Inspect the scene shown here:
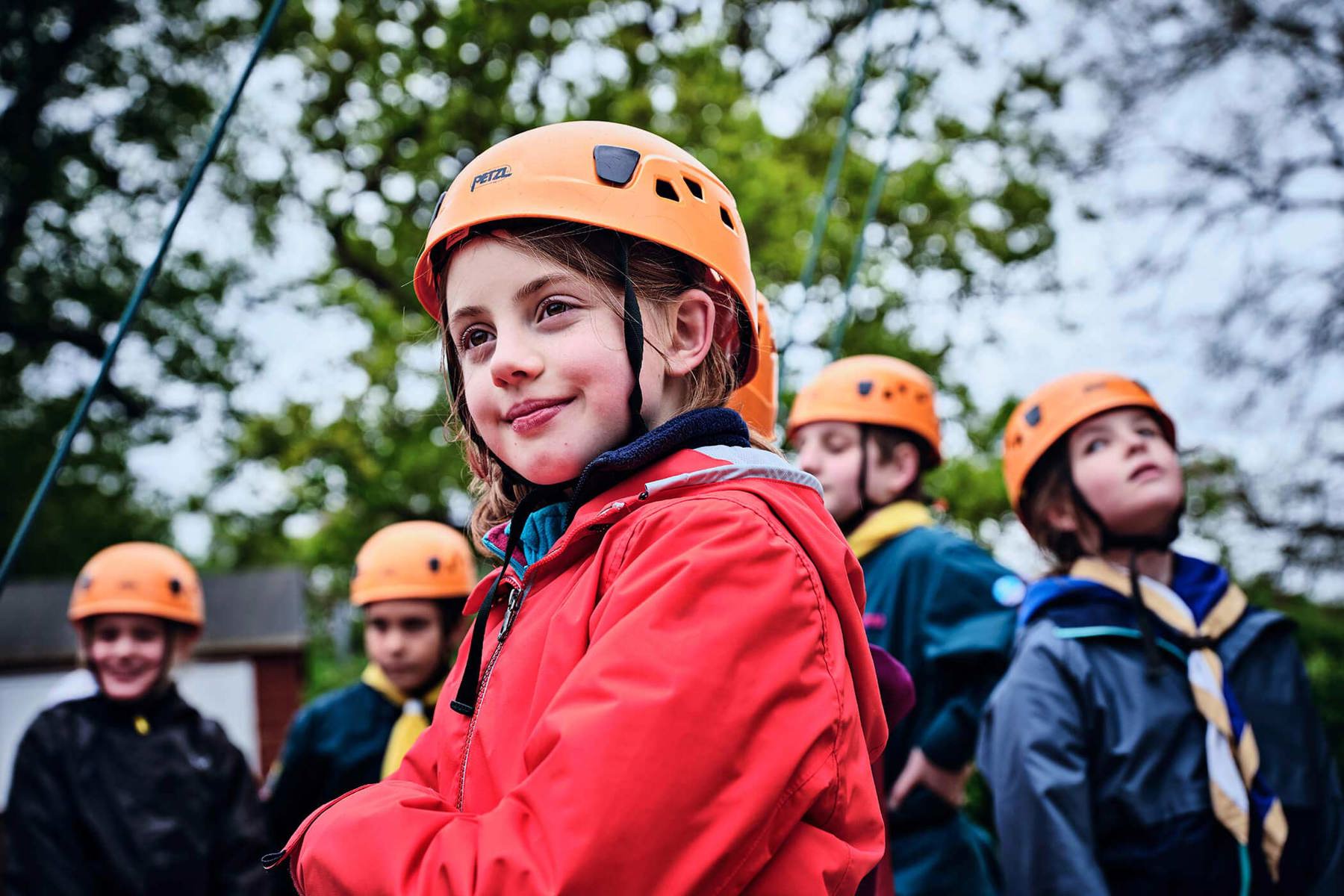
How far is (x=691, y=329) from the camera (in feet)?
5.96

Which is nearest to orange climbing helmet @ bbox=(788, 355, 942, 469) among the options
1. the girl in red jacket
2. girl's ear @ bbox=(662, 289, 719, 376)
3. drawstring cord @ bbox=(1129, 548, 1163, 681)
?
drawstring cord @ bbox=(1129, 548, 1163, 681)

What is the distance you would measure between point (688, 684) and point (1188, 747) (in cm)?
227

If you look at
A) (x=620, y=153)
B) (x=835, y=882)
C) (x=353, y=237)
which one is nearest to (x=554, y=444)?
(x=620, y=153)

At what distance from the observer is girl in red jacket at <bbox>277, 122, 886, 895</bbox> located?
125cm

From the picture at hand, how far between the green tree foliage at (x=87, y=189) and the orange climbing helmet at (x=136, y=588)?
40.3 ft

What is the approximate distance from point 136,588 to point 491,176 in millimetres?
3874

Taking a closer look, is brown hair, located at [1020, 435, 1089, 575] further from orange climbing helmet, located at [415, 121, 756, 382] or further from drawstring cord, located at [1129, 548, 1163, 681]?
orange climbing helmet, located at [415, 121, 756, 382]

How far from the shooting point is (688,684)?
1.27 metres

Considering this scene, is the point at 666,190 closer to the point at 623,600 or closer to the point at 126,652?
the point at 623,600

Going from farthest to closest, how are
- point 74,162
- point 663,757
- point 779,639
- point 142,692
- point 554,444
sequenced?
point 74,162, point 142,692, point 554,444, point 779,639, point 663,757

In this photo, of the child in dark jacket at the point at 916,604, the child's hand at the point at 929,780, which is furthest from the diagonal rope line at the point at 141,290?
the child's hand at the point at 929,780

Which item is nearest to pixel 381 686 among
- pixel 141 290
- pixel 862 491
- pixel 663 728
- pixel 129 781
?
pixel 129 781

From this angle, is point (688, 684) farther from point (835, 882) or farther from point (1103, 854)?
point (1103, 854)

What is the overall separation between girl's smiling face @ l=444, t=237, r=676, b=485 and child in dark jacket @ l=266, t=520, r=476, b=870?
3330 millimetres
